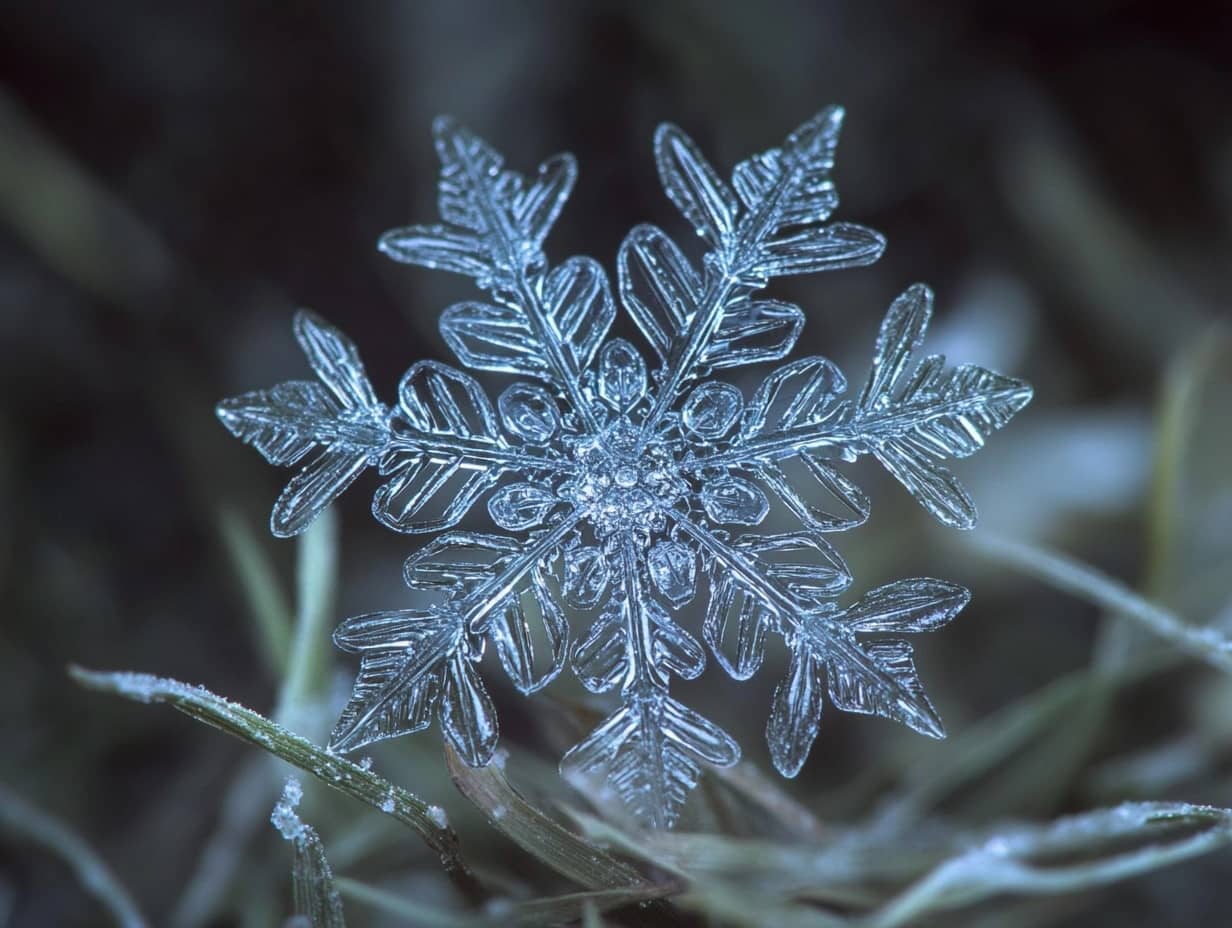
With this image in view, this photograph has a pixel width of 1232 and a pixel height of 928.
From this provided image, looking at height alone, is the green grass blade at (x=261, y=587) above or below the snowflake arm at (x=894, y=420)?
below

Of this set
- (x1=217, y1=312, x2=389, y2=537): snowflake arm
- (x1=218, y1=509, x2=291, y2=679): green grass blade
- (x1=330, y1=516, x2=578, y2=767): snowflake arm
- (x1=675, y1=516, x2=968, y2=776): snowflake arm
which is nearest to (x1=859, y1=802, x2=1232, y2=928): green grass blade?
(x1=675, y1=516, x2=968, y2=776): snowflake arm

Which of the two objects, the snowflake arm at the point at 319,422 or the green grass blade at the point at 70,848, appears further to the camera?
the green grass blade at the point at 70,848

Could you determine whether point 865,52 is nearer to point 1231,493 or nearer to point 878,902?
point 1231,493

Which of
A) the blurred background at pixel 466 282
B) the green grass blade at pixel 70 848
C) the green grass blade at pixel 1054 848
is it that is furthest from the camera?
the blurred background at pixel 466 282

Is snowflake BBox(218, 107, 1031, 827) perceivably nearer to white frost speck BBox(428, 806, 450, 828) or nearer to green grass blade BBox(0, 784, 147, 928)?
white frost speck BBox(428, 806, 450, 828)

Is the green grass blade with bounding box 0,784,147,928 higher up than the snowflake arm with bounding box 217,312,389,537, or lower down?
lower down

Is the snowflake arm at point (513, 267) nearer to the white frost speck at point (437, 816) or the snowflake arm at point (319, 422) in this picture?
the snowflake arm at point (319, 422)

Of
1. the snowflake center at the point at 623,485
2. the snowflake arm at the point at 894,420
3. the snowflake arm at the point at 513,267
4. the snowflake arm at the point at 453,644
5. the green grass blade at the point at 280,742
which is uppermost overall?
the snowflake arm at the point at 513,267

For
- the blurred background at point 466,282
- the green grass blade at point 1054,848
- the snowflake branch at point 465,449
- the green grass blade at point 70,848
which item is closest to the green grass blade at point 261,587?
the blurred background at point 466,282
